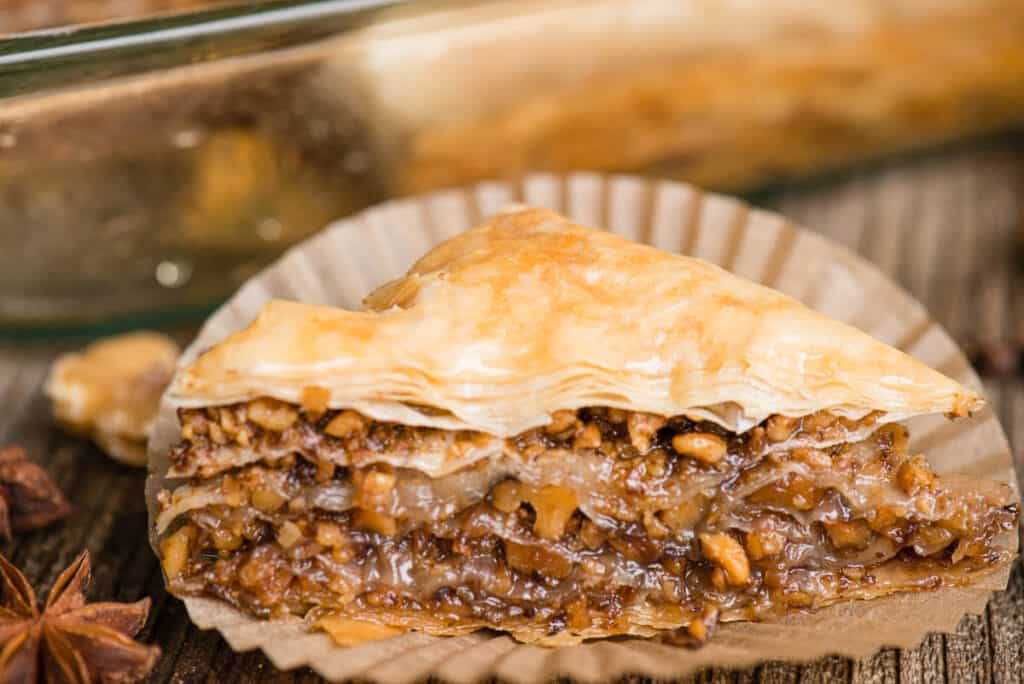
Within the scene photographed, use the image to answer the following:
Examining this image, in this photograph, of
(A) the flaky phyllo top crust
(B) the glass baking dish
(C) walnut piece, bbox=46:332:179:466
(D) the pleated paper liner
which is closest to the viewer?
(D) the pleated paper liner

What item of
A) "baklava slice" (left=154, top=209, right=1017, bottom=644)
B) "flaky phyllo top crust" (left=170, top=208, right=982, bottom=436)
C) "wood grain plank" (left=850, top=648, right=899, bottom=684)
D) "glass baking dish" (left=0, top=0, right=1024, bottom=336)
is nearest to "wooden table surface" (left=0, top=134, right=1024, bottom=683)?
"wood grain plank" (left=850, top=648, right=899, bottom=684)

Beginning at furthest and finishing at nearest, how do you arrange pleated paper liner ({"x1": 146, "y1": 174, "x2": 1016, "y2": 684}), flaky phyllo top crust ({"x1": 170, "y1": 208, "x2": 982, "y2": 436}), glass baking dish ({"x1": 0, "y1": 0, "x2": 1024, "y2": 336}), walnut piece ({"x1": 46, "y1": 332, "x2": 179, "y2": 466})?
A: glass baking dish ({"x1": 0, "y1": 0, "x2": 1024, "y2": 336}) → walnut piece ({"x1": 46, "y1": 332, "x2": 179, "y2": 466}) → flaky phyllo top crust ({"x1": 170, "y1": 208, "x2": 982, "y2": 436}) → pleated paper liner ({"x1": 146, "y1": 174, "x2": 1016, "y2": 684})

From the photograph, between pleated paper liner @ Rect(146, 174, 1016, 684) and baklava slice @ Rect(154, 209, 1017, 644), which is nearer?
pleated paper liner @ Rect(146, 174, 1016, 684)

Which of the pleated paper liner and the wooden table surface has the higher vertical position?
the pleated paper liner

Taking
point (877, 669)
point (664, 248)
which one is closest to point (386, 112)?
point (664, 248)

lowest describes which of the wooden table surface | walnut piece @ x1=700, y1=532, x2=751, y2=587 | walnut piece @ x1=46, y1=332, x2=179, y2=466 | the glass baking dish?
the wooden table surface

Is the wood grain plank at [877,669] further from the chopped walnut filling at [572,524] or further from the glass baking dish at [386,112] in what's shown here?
the glass baking dish at [386,112]

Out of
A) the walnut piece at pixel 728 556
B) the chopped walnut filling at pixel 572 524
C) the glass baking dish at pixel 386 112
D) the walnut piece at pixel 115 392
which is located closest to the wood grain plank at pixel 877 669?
the chopped walnut filling at pixel 572 524

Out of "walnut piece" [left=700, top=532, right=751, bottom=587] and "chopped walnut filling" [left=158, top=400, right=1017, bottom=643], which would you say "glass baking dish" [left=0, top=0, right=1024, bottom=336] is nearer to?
"chopped walnut filling" [left=158, top=400, right=1017, bottom=643]
